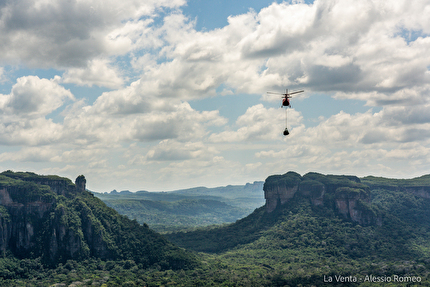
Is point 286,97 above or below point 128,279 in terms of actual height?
above

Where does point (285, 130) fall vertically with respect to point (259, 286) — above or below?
above

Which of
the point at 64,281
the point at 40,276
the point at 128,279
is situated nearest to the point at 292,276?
the point at 128,279

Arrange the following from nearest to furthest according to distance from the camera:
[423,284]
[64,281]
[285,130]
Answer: [285,130] < [423,284] < [64,281]

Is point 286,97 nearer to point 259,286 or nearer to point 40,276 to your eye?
point 259,286

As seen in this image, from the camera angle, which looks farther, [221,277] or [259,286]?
[221,277]

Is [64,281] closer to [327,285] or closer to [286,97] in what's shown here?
[327,285]

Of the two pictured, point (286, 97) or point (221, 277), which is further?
point (221, 277)

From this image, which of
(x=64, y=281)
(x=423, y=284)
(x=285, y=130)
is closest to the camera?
(x=285, y=130)

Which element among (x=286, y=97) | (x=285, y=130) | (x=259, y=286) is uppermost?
(x=286, y=97)

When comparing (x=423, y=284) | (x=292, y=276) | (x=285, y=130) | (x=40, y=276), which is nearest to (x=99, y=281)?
(x=40, y=276)
